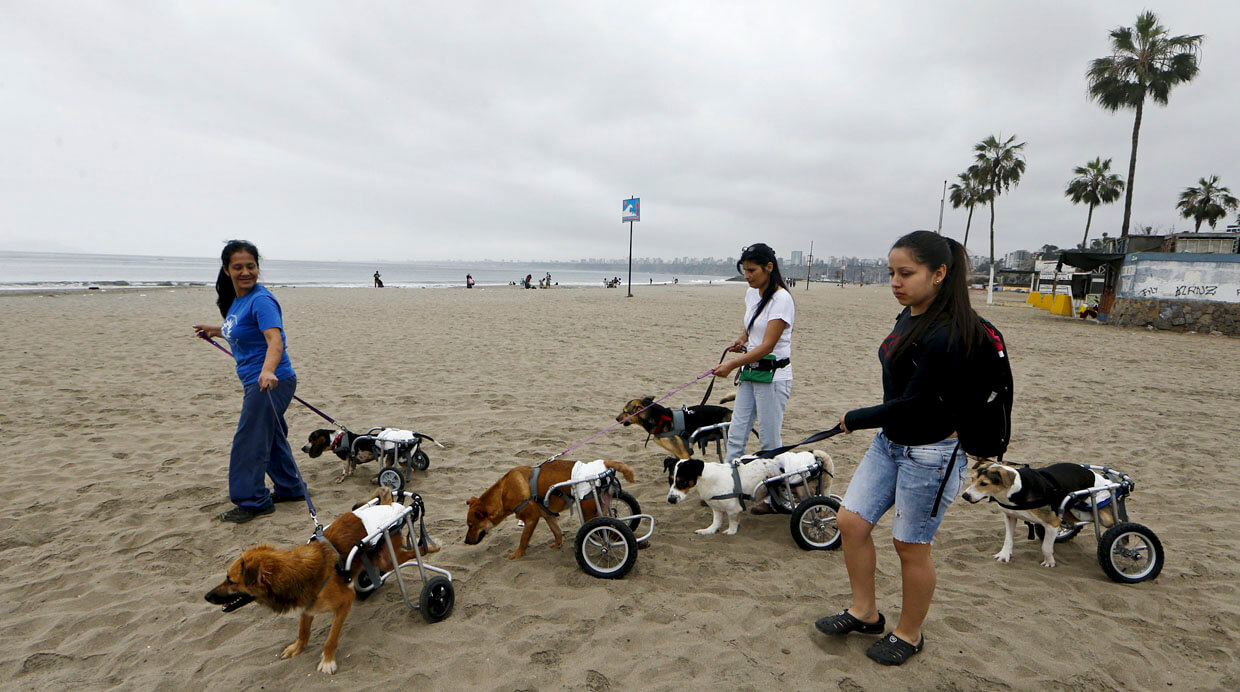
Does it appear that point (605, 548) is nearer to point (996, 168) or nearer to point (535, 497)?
point (535, 497)

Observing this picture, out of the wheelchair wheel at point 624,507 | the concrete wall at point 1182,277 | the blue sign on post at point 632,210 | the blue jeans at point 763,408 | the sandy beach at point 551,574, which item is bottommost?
the sandy beach at point 551,574

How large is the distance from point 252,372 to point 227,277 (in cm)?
74

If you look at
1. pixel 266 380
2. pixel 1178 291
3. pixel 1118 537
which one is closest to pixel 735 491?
pixel 1118 537

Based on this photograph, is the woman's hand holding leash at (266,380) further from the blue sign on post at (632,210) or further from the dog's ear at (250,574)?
the blue sign on post at (632,210)

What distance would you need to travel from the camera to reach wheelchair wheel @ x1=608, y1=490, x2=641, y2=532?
3609mm

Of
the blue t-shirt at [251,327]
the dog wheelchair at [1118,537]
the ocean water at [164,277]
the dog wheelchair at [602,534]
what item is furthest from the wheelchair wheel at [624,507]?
the ocean water at [164,277]

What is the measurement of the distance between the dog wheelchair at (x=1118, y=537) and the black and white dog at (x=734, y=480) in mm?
1530

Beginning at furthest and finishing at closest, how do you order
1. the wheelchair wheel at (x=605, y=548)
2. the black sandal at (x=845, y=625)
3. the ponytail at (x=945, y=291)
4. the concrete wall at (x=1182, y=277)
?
the concrete wall at (x=1182, y=277), the wheelchair wheel at (x=605, y=548), the black sandal at (x=845, y=625), the ponytail at (x=945, y=291)

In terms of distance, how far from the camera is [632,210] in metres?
35.2

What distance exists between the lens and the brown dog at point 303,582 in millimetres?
2393

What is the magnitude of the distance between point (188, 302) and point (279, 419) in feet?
79.5

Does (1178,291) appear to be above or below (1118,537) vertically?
above

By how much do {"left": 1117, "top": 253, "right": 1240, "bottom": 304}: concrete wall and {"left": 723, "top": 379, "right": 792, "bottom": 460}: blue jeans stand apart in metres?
21.0

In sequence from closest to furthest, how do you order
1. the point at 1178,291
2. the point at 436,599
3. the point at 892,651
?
the point at 892,651
the point at 436,599
the point at 1178,291
